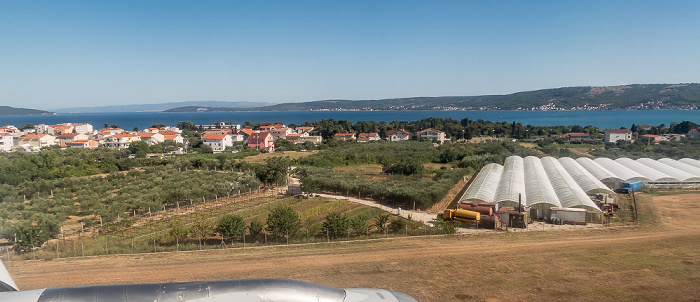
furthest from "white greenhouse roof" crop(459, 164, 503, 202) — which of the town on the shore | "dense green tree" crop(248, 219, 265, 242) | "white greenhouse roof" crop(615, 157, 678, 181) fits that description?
the town on the shore

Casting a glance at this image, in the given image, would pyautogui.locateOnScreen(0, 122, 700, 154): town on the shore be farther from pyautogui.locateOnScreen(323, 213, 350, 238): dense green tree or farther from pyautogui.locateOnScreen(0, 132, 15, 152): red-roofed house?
pyautogui.locateOnScreen(323, 213, 350, 238): dense green tree

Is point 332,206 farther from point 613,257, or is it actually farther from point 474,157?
point 474,157

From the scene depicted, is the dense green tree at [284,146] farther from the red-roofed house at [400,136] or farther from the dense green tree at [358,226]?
the dense green tree at [358,226]

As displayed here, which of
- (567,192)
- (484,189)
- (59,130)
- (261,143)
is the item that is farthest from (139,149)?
(567,192)

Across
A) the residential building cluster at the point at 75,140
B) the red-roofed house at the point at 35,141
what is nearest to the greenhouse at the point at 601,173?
the residential building cluster at the point at 75,140

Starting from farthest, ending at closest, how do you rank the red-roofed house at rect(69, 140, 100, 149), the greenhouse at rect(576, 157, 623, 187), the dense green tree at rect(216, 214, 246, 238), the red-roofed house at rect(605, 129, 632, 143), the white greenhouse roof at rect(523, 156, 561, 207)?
1. the red-roofed house at rect(605, 129, 632, 143)
2. the red-roofed house at rect(69, 140, 100, 149)
3. the greenhouse at rect(576, 157, 623, 187)
4. the white greenhouse roof at rect(523, 156, 561, 207)
5. the dense green tree at rect(216, 214, 246, 238)

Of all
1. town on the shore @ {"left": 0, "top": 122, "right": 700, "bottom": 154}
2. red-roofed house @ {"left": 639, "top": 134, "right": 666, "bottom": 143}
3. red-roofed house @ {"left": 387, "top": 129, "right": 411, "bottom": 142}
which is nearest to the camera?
town on the shore @ {"left": 0, "top": 122, "right": 700, "bottom": 154}
